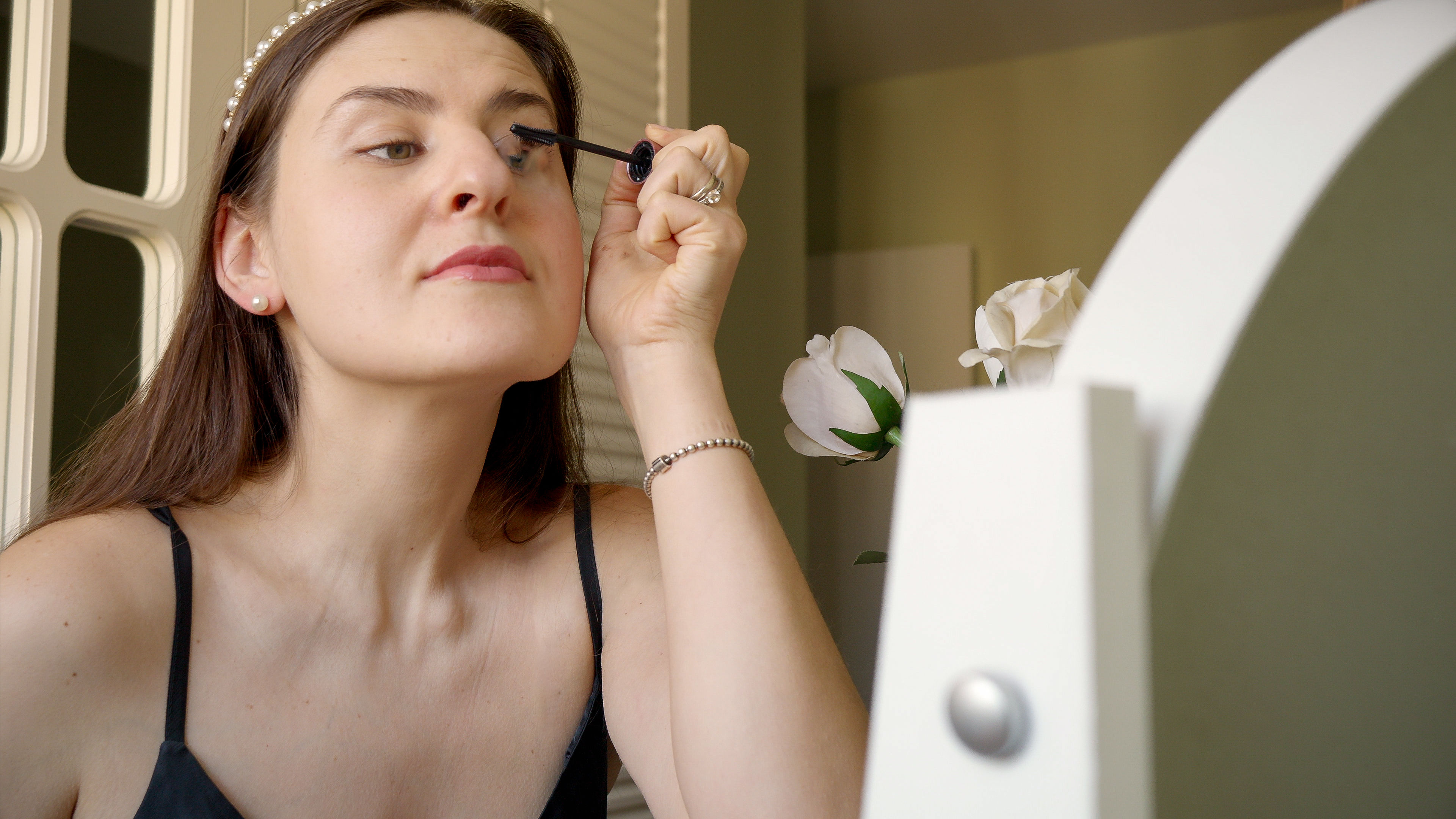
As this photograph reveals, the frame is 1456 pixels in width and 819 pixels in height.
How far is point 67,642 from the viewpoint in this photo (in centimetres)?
75

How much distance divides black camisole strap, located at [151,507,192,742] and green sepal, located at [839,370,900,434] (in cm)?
57

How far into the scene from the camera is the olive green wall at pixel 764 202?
8.80ft

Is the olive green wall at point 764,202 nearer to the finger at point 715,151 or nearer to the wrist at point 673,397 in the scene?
the finger at point 715,151

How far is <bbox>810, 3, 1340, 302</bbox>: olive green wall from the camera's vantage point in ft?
12.8

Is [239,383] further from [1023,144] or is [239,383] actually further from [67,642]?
[1023,144]

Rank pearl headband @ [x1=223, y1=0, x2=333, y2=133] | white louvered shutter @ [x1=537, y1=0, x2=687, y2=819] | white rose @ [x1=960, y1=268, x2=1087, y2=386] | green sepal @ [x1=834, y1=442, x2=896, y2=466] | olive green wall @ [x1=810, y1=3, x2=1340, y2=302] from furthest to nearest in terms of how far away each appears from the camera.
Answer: olive green wall @ [x1=810, y1=3, x2=1340, y2=302] < white louvered shutter @ [x1=537, y1=0, x2=687, y2=819] < pearl headband @ [x1=223, y1=0, x2=333, y2=133] < green sepal @ [x1=834, y1=442, x2=896, y2=466] < white rose @ [x1=960, y1=268, x2=1087, y2=386]

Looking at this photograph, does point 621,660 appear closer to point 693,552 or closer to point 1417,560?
point 693,552

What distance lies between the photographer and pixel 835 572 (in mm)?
4320

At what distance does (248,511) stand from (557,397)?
1.21 feet

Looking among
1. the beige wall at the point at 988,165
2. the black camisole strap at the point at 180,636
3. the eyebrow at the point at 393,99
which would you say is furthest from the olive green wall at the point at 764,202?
the black camisole strap at the point at 180,636

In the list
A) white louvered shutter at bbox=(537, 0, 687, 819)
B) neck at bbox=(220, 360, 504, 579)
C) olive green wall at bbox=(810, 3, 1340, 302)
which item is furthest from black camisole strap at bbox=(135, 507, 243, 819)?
olive green wall at bbox=(810, 3, 1340, 302)

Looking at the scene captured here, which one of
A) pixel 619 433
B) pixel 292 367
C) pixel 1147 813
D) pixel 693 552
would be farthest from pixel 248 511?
pixel 619 433

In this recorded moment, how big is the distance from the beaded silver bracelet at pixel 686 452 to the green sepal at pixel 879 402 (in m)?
0.17

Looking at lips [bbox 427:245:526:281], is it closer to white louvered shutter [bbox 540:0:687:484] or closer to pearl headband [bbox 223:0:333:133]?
pearl headband [bbox 223:0:333:133]
